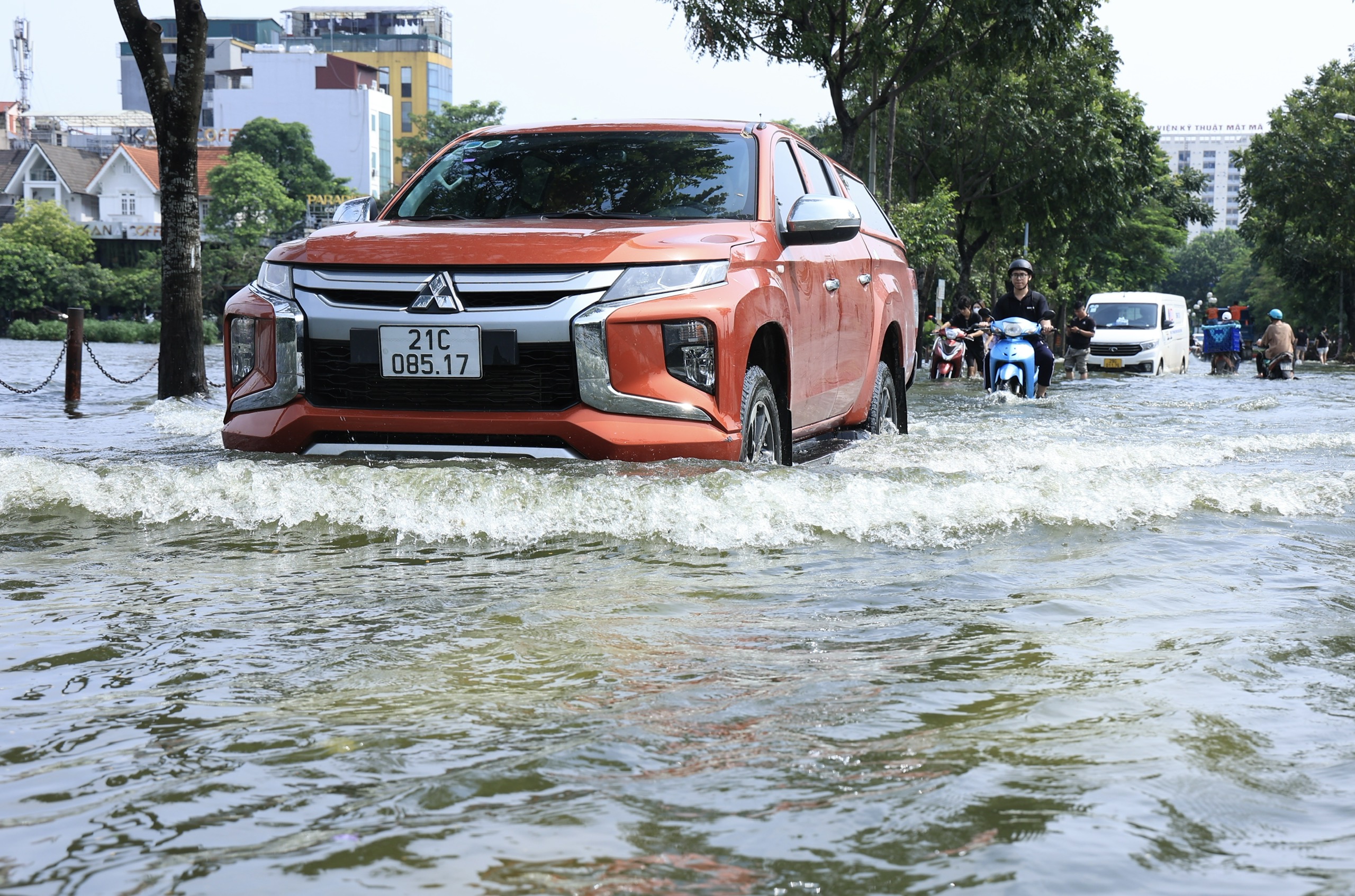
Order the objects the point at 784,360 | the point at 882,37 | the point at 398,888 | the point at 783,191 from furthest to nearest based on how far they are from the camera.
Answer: the point at 882,37 → the point at 783,191 → the point at 784,360 → the point at 398,888

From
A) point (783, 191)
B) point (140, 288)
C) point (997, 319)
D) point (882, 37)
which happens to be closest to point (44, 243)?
point (140, 288)

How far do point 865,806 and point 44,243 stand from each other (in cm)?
8467

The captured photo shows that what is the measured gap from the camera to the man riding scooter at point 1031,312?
15875mm

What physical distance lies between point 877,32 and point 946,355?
209 inches

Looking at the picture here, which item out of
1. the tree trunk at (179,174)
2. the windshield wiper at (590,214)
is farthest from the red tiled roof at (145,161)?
the windshield wiper at (590,214)

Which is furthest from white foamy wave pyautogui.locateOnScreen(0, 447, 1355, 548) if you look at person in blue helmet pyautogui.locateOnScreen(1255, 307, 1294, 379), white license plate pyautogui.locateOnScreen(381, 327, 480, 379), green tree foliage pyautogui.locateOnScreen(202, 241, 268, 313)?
green tree foliage pyautogui.locateOnScreen(202, 241, 268, 313)

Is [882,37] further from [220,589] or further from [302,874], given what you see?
[302,874]

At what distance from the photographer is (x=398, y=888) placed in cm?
188

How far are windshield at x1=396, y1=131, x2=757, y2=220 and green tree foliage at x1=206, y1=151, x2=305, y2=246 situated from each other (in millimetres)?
77493

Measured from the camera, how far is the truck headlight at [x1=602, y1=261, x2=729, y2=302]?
17.0 feet

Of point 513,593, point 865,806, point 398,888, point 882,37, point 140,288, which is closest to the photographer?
point 398,888

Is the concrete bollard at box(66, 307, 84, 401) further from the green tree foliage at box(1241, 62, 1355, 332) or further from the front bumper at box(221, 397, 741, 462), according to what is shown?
the green tree foliage at box(1241, 62, 1355, 332)

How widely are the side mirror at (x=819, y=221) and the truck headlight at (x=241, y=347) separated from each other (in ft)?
6.84

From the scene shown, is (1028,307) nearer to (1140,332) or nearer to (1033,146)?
(1140,332)
